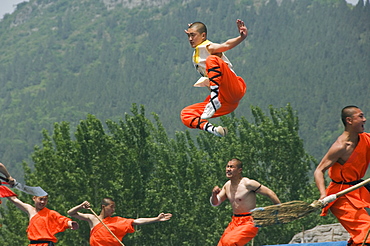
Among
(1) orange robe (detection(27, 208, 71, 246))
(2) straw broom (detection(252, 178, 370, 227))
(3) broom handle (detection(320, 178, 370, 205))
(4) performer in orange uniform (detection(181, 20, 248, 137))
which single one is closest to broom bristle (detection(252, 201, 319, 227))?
(2) straw broom (detection(252, 178, 370, 227))

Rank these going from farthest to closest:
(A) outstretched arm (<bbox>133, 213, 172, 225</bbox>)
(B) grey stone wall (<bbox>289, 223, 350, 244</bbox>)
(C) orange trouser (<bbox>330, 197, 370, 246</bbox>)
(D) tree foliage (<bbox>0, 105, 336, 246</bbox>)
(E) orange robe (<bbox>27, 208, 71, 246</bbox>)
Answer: (D) tree foliage (<bbox>0, 105, 336, 246</bbox>) → (B) grey stone wall (<bbox>289, 223, 350, 244</bbox>) → (E) orange robe (<bbox>27, 208, 71, 246</bbox>) → (A) outstretched arm (<bbox>133, 213, 172, 225</bbox>) → (C) orange trouser (<bbox>330, 197, 370, 246</bbox>)

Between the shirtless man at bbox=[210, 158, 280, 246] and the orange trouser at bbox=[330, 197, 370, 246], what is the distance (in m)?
2.02

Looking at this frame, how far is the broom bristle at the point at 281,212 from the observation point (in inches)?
320

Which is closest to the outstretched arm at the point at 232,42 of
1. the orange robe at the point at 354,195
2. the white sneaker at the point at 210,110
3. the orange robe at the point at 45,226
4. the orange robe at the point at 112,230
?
the white sneaker at the point at 210,110

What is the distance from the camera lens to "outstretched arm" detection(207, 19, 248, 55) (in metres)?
8.75

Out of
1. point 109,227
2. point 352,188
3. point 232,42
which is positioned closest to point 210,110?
point 232,42

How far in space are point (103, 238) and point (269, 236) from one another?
21399mm

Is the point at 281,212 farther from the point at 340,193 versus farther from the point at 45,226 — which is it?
the point at 45,226

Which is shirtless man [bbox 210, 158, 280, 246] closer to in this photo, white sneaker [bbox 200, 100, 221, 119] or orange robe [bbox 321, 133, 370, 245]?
white sneaker [bbox 200, 100, 221, 119]

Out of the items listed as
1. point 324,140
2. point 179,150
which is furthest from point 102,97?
point 179,150

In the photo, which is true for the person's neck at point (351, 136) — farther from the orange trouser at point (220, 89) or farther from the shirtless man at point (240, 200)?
the shirtless man at point (240, 200)

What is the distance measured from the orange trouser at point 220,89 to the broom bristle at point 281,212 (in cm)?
140

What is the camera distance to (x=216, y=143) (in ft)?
132

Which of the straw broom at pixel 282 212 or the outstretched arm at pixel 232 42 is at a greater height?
the outstretched arm at pixel 232 42
